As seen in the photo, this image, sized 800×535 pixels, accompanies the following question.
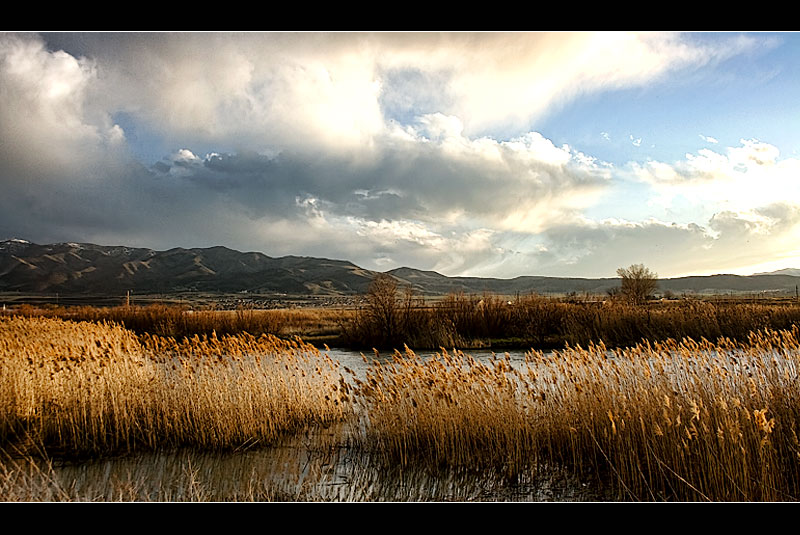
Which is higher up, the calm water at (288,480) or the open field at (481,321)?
the open field at (481,321)

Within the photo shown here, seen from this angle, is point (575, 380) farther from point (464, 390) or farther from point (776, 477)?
point (776, 477)

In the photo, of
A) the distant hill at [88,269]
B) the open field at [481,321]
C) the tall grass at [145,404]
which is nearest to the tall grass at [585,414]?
the tall grass at [145,404]

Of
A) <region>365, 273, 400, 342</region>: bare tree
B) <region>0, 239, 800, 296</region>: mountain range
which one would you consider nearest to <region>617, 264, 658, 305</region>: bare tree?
<region>0, 239, 800, 296</region>: mountain range

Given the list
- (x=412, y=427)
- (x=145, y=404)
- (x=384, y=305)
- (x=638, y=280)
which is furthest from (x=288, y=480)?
(x=638, y=280)

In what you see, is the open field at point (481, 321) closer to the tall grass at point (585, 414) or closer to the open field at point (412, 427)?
the open field at point (412, 427)

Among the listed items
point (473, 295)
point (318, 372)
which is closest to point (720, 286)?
point (473, 295)

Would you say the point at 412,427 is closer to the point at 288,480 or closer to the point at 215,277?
the point at 288,480
